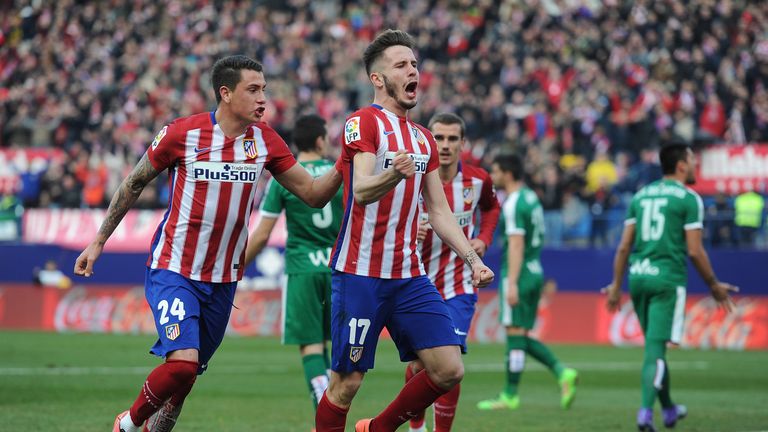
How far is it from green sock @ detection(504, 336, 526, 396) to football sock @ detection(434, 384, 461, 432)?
384cm

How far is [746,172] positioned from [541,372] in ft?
30.6

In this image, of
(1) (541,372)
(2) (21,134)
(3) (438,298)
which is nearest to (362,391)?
(1) (541,372)

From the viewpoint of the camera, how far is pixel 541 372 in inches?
707

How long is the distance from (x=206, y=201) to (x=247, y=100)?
0.70 m

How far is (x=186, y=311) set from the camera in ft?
24.3

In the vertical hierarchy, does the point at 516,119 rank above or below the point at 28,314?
above

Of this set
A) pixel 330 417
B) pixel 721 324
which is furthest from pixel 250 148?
pixel 721 324

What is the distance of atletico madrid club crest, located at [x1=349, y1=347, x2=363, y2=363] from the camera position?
287 inches

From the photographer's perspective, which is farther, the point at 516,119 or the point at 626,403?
the point at 516,119

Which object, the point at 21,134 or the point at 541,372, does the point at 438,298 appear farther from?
the point at 21,134

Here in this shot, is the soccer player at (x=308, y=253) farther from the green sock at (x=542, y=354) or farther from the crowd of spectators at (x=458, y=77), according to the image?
the crowd of spectators at (x=458, y=77)

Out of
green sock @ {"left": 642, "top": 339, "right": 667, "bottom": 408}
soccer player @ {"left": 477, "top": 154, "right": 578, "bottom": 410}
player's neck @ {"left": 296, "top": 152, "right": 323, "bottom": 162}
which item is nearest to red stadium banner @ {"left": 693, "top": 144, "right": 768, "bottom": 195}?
soccer player @ {"left": 477, "top": 154, "right": 578, "bottom": 410}

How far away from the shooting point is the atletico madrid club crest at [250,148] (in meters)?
7.74

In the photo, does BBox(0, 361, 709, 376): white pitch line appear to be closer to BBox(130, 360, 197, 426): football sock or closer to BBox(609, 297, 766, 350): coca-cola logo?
BBox(609, 297, 766, 350): coca-cola logo
